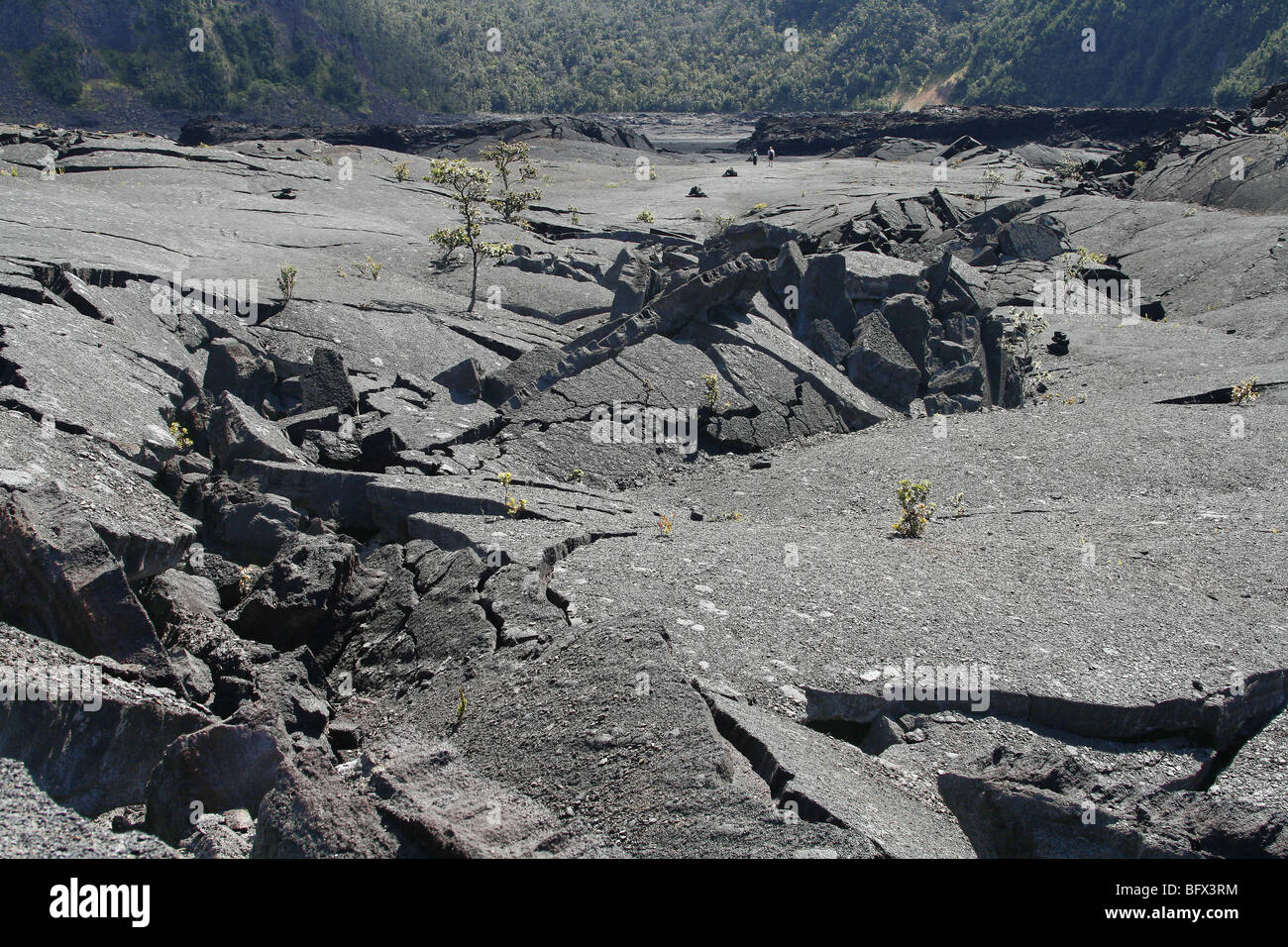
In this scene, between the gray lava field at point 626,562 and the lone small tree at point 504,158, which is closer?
the gray lava field at point 626,562

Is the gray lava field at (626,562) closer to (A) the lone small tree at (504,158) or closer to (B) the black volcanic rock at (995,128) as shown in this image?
(A) the lone small tree at (504,158)

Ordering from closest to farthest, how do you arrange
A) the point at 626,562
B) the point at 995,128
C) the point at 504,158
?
1. the point at 626,562
2. the point at 504,158
3. the point at 995,128

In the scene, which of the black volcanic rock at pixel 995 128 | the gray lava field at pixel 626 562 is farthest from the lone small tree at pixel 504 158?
the black volcanic rock at pixel 995 128

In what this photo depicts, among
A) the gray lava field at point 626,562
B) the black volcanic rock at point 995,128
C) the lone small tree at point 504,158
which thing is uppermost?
the black volcanic rock at point 995,128

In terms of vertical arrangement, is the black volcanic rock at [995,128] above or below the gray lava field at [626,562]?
above

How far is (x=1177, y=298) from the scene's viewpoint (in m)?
18.5

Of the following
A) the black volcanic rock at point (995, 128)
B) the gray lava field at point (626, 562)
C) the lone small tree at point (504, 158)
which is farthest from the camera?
the black volcanic rock at point (995, 128)

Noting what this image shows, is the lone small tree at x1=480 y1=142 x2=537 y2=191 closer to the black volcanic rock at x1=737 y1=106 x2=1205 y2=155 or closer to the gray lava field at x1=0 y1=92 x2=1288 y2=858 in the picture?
the gray lava field at x1=0 y1=92 x2=1288 y2=858

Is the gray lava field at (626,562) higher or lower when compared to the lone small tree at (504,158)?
lower

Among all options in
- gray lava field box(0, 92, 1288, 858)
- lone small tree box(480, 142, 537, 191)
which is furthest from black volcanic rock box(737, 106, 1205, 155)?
gray lava field box(0, 92, 1288, 858)

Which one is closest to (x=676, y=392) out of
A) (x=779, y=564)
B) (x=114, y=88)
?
(x=779, y=564)

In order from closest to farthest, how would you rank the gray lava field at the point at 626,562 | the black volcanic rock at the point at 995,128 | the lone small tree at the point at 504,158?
the gray lava field at the point at 626,562 < the lone small tree at the point at 504,158 < the black volcanic rock at the point at 995,128

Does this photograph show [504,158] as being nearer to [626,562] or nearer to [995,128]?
[626,562]

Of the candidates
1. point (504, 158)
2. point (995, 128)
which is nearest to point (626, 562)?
point (504, 158)
